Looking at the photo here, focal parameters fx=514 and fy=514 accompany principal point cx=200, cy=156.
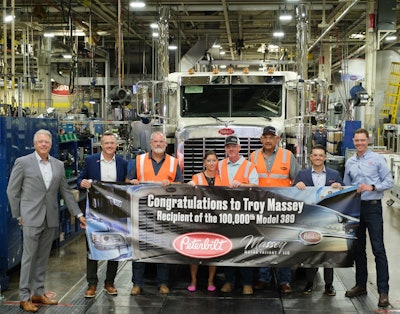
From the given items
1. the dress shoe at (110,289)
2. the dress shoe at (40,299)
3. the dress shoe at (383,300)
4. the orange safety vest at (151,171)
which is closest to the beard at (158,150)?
the orange safety vest at (151,171)

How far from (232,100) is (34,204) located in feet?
14.0

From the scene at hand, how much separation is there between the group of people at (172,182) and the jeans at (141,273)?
0.01 m

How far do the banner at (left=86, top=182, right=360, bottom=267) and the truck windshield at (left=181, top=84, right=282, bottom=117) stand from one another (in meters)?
3.01

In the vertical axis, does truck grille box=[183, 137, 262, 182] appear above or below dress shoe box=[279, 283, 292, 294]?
above

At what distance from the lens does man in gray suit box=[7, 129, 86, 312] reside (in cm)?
565

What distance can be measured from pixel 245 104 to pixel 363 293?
149 inches

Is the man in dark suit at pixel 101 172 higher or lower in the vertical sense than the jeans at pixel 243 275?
higher

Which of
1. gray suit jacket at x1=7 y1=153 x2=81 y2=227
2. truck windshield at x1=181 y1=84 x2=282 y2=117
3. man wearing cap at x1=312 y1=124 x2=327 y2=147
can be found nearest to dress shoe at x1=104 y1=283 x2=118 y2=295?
gray suit jacket at x1=7 y1=153 x2=81 y2=227

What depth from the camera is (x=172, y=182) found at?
613cm

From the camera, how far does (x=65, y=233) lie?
941 cm

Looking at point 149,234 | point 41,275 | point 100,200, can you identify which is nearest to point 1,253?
point 41,275

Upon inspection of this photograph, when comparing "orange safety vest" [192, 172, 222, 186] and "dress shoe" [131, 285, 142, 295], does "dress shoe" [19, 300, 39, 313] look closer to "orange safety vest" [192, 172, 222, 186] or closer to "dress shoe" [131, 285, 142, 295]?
"dress shoe" [131, 285, 142, 295]

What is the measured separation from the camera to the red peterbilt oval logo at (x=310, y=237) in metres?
5.98

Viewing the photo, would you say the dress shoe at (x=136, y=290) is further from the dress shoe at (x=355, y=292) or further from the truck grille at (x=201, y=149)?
the dress shoe at (x=355, y=292)
